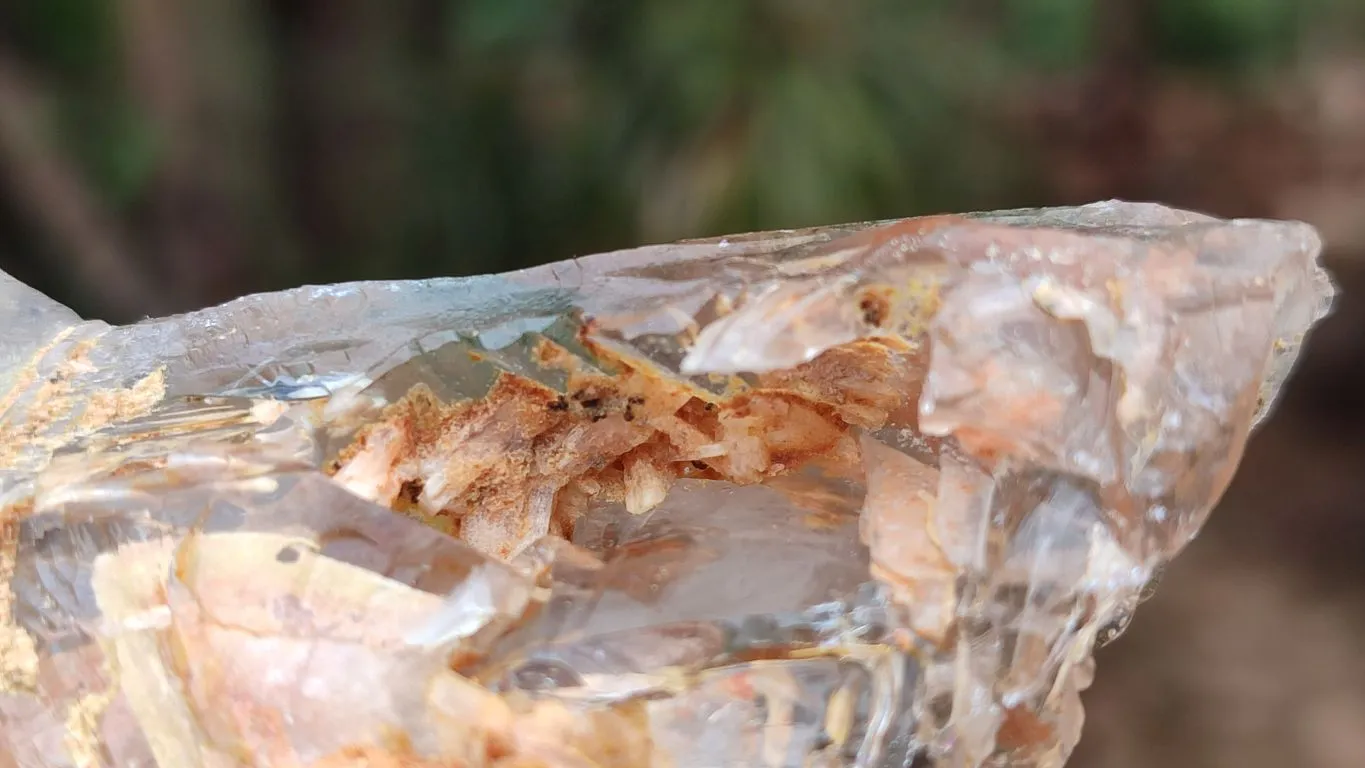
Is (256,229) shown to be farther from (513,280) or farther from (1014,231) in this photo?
(1014,231)

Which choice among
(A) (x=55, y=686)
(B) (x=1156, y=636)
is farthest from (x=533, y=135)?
(A) (x=55, y=686)

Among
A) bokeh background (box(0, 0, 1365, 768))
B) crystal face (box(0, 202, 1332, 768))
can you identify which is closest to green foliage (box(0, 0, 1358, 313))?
bokeh background (box(0, 0, 1365, 768))

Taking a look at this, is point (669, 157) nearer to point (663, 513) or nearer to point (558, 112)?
point (558, 112)

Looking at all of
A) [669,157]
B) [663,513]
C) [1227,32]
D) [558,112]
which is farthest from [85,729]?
[1227,32]

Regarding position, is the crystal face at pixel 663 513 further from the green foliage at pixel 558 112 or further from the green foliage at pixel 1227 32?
the green foliage at pixel 1227 32

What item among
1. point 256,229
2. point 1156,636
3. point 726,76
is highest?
point 726,76
